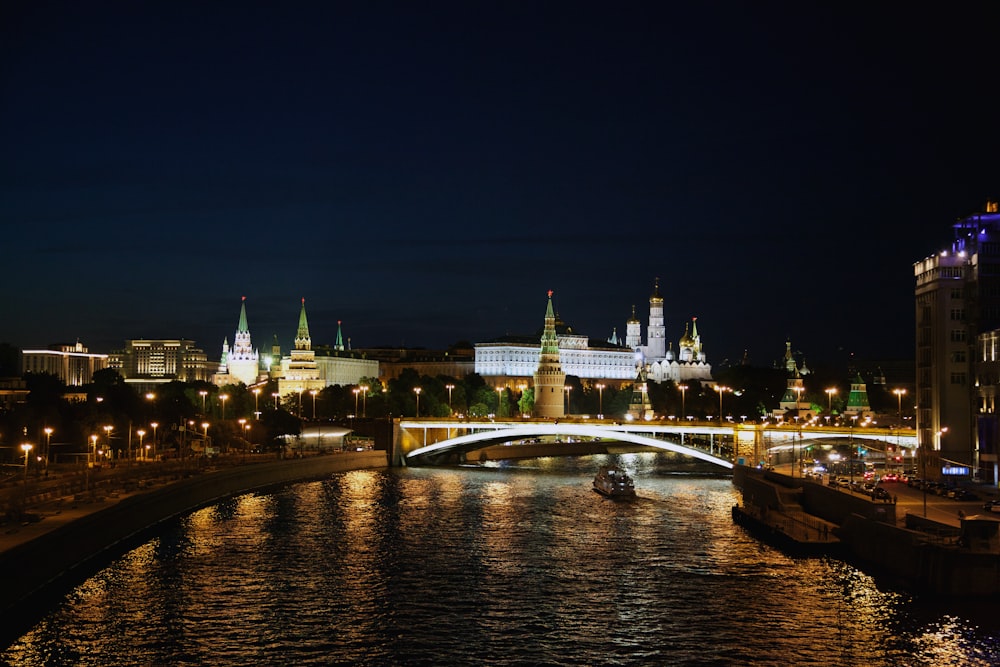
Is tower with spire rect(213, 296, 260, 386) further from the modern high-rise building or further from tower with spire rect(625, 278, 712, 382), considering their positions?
the modern high-rise building

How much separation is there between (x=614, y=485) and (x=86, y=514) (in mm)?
25148

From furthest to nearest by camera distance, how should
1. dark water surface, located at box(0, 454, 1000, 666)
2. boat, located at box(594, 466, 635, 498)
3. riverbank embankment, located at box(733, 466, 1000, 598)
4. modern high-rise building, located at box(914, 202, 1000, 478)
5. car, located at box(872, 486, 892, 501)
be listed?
boat, located at box(594, 466, 635, 498) < modern high-rise building, located at box(914, 202, 1000, 478) < car, located at box(872, 486, 892, 501) < riverbank embankment, located at box(733, 466, 1000, 598) < dark water surface, located at box(0, 454, 1000, 666)

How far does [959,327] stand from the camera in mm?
53250

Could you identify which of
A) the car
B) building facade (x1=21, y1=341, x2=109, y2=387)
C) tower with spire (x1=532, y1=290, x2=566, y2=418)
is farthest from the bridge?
building facade (x1=21, y1=341, x2=109, y2=387)

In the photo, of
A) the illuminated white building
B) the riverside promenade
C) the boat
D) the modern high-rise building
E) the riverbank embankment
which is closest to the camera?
the riverside promenade

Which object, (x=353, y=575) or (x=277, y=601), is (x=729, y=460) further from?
(x=277, y=601)

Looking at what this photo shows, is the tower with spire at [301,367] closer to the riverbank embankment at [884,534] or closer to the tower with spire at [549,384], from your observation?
the tower with spire at [549,384]

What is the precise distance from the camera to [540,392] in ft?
424

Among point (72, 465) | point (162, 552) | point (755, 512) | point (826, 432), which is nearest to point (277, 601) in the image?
point (162, 552)

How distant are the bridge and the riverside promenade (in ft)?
50.0

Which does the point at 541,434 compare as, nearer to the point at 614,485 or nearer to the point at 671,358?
the point at 614,485

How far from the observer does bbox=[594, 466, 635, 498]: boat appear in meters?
54.3

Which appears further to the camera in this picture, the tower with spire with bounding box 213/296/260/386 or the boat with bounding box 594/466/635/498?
the tower with spire with bounding box 213/296/260/386

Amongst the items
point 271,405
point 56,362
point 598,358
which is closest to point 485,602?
point 271,405
